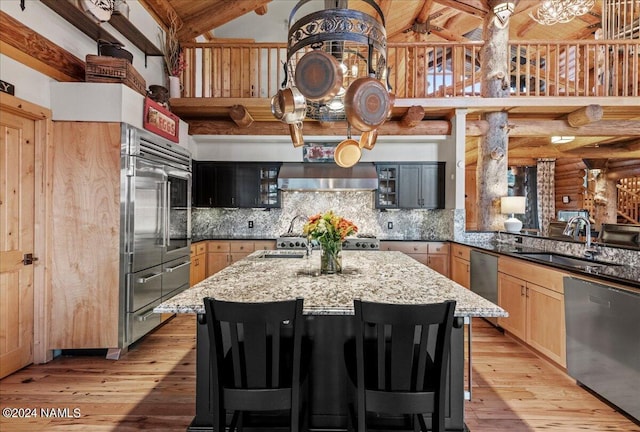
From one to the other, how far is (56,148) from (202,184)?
2.93m

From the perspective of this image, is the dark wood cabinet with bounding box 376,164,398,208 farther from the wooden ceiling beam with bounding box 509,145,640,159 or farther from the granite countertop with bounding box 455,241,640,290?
the wooden ceiling beam with bounding box 509,145,640,159

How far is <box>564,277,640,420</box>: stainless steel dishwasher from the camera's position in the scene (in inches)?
86.0

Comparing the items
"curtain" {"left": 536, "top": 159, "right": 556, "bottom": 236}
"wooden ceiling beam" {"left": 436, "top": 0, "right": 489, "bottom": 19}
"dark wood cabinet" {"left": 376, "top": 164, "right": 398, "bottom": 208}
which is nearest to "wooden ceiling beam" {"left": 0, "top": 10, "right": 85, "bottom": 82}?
"dark wood cabinet" {"left": 376, "top": 164, "right": 398, "bottom": 208}

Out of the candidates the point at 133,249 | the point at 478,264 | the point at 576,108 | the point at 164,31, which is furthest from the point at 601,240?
the point at 164,31

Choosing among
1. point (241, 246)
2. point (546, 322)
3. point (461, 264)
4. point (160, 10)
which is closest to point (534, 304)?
point (546, 322)

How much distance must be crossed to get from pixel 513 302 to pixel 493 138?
2892 mm

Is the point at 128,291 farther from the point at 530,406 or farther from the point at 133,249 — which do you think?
the point at 530,406

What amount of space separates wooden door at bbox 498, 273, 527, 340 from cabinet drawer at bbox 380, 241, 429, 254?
1.71 m

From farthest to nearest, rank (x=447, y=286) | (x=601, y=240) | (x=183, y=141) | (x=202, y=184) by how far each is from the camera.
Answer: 1. (x=202, y=184)
2. (x=183, y=141)
3. (x=601, y=240)
4. (x=447, y=286)

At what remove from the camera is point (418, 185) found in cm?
595

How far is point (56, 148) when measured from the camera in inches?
124

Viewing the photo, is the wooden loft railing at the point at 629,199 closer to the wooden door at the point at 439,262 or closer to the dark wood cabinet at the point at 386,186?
the wooden door at the point at 439,262

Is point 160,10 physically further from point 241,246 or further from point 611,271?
point 611,271

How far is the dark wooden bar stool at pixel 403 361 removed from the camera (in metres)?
1.37
